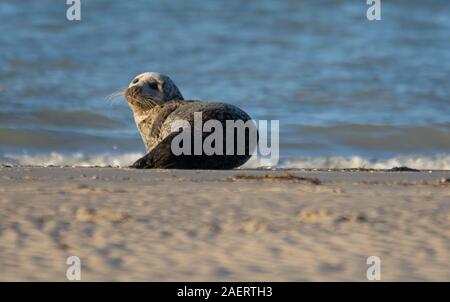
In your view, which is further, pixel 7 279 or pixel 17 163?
pixel 17 163

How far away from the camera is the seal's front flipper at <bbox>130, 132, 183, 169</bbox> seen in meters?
8.41

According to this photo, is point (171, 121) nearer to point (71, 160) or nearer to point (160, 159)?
point (160, 159)

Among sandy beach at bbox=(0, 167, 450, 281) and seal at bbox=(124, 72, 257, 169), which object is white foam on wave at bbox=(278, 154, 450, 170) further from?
sandy beach at bbox=(0, 167, 450, 281)

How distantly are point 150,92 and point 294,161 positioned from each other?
6.59ft

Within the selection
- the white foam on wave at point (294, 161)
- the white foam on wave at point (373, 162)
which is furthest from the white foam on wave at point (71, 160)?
the white foam on wave at point (373, 162)

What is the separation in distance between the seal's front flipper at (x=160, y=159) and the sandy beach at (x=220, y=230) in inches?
57.9

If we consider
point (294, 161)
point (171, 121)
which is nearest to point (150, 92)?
point (171, 121)

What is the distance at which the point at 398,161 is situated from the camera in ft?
37.0

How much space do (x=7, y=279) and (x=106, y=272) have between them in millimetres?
392

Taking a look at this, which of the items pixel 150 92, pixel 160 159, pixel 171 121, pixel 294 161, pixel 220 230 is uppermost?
pixel 150 92

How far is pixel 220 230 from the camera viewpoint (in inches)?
200

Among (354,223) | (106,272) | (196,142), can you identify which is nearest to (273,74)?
(196,142)

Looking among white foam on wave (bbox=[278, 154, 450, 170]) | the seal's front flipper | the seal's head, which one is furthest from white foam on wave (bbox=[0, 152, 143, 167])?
the seal's front flipper
